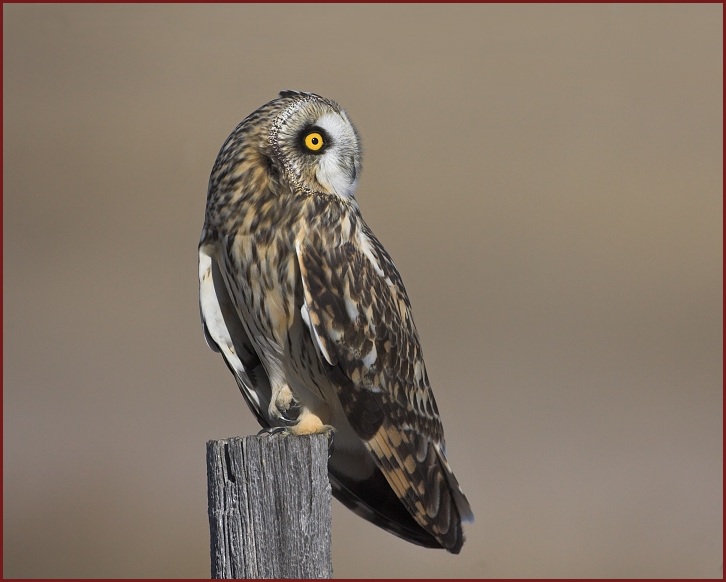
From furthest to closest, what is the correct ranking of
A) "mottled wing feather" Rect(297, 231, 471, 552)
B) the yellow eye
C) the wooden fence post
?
the yellow eye
"mottled wing feather" Rect(297, 231, 471, 552)
the wooden fence post

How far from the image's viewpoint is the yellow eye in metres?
4.73

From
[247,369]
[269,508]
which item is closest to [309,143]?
[247,369]

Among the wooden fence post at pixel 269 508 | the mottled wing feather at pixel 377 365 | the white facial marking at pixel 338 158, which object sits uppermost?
the white facial marking at pixel 338 158

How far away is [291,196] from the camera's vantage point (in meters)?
4.71

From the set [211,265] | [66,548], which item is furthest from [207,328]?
[66,548]

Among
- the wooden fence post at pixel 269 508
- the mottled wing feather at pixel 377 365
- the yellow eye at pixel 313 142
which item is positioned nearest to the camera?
the wooden fence post at pixel 269 508

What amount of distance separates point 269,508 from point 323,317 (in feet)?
3.41

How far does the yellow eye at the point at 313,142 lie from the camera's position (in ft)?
15.5

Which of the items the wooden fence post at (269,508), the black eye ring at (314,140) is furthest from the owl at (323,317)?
the wooden fence post at (269,508)

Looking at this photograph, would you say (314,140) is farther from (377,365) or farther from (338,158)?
(377,365)

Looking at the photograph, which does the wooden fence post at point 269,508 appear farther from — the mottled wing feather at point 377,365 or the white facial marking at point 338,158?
the white facial marking at point 338,158

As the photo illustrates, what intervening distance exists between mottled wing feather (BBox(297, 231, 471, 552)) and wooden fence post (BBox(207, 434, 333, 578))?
872 millimetres

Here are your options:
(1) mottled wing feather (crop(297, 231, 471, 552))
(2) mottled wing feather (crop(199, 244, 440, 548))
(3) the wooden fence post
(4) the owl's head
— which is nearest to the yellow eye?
(4) the owl's head

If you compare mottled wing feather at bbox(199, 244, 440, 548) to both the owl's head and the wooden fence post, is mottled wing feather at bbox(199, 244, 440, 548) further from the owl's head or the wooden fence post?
the wooden fence post
